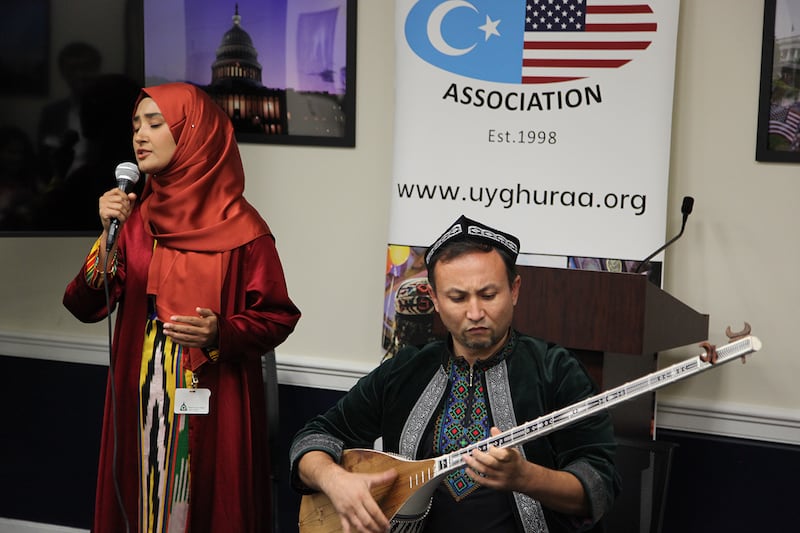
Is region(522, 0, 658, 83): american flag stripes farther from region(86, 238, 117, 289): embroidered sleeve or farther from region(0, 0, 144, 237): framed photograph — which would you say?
region(86, 238, 117, 289): embroidered sleeve

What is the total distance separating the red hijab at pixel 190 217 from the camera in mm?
2365

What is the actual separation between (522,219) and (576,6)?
657mm

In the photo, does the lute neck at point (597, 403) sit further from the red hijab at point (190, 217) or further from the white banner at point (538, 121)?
the white banner at point (538, 121)

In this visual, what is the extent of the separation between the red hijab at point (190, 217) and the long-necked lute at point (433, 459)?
683 millimetres

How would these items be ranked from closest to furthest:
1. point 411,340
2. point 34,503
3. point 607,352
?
1. point 607,352
2. point 411,340
3. point 34,503

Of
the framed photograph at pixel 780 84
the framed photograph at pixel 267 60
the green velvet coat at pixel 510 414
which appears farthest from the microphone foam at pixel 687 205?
the framed photograph at pixel 267 60

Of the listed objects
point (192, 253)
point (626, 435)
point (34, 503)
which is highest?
point (192, 253)

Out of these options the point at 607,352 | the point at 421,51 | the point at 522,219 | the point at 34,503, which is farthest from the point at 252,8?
the point at 34,503

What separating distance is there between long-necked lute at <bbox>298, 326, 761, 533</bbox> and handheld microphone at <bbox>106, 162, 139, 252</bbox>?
781 mm

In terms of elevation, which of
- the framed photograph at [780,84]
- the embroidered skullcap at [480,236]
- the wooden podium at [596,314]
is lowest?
the wooden podium at [596,314]

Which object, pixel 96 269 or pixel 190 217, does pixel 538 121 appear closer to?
pixel 190 217

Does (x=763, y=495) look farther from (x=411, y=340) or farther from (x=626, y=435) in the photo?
(x=411, y=340)

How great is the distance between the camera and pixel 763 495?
9.37 ft

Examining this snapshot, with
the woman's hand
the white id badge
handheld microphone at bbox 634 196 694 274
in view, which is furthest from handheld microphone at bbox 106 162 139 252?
handheld microphone at bbox 634 196 694 274
